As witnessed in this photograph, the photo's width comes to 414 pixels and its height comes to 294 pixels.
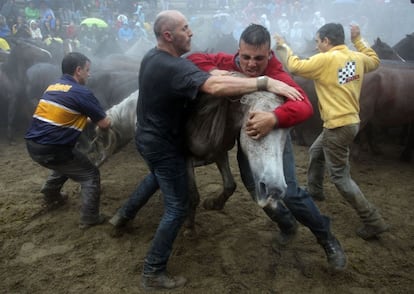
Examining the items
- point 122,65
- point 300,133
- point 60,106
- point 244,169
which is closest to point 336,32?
point 244,169

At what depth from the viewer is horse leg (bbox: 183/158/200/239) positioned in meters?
3.23

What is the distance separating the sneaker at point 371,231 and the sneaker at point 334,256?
734 mm

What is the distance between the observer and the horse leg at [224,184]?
12.0ft

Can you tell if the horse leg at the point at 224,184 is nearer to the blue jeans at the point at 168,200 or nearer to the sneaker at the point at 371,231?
the blue jeans at the point at 168,200

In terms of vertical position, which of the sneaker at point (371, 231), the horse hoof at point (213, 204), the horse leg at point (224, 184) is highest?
the horse leg at point (224, 184)

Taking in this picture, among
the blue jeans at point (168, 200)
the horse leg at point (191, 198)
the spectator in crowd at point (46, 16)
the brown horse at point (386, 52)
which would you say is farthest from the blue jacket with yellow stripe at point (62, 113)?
the spectator in crowd at point (46, 16)

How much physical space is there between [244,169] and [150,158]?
803mm

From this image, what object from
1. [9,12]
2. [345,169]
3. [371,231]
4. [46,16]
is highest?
[9,12]

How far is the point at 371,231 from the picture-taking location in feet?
12.2

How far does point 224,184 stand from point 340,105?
4.43ft

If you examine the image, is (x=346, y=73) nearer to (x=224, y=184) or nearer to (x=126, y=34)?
(x=224, y=184)

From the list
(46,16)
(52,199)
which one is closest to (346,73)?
(52,199)

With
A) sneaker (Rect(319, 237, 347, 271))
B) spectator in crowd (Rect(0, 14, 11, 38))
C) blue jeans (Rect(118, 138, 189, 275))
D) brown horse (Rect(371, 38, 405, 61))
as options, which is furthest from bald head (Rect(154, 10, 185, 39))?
spectator in crowd (Rect(0, 14, 11, 38))

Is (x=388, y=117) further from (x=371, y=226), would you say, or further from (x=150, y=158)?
(x=150, y=158)
